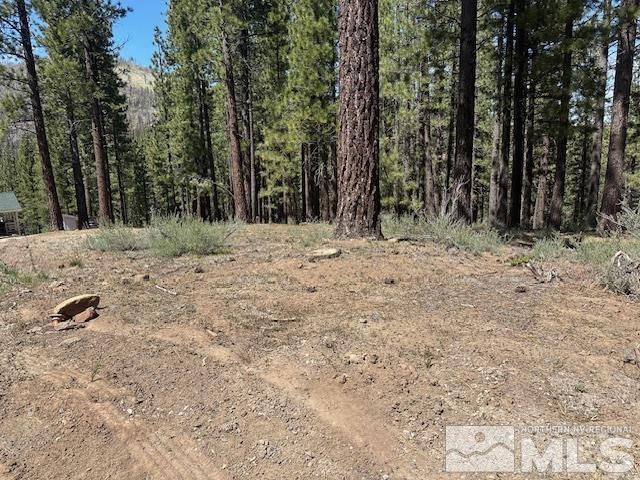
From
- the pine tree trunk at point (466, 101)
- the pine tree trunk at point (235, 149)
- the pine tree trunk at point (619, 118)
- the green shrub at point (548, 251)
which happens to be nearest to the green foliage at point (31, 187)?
the pine tree trunk at point (235, 149)

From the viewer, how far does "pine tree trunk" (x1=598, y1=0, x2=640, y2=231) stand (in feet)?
29.9

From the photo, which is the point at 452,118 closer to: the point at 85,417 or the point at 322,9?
the point at 322,9

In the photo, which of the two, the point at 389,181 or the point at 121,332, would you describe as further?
the point at 389,181

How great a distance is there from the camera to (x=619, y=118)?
9.52 m

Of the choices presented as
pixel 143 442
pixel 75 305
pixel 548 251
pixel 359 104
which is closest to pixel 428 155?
pixel 359 104

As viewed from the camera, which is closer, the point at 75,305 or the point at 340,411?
the point at 340,411

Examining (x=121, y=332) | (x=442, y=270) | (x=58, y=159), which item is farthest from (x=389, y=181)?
(x=58, y=159)

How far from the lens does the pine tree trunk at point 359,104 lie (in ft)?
18.1

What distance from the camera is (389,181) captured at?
596 inches

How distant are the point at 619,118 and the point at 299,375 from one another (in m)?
10.5

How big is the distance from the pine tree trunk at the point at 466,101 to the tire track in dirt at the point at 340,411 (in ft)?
21.4

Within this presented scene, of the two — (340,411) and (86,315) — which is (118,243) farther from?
(340,411)

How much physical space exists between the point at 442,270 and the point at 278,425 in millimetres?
2931
